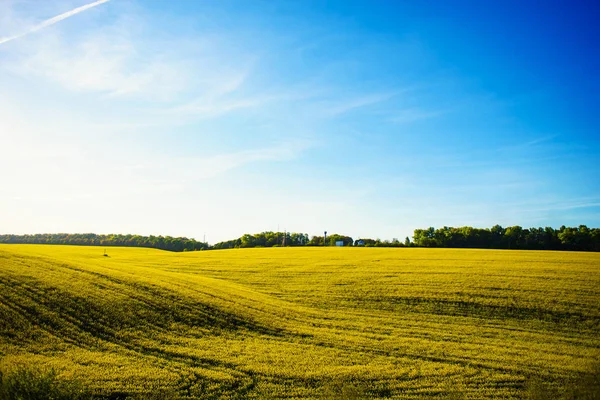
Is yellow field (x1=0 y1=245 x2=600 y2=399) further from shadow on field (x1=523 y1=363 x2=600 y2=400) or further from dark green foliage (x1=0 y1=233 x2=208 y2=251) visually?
dark green foliage (x1=0 y1=233 x2=208 y2=251)

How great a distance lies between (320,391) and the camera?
37.6ft

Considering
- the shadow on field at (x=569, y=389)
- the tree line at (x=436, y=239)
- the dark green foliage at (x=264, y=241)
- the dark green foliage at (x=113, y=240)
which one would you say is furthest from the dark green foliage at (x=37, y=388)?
the dark green foliage at (x=113, y=240)

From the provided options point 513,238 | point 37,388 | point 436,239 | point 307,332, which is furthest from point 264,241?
point 37,388

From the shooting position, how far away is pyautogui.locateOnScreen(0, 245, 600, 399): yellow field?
12.1m

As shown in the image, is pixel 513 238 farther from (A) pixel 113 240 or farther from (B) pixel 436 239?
(A) pixel 113 240

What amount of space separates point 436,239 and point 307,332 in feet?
231

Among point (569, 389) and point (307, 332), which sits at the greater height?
point (569, 389)

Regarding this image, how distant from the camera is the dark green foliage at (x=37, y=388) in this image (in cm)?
1038

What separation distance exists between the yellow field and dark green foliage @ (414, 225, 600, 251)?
43187 millimetres

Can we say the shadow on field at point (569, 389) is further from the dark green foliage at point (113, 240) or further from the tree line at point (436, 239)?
the dark green foliage at point (113, 240)

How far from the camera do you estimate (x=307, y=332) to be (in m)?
18.3

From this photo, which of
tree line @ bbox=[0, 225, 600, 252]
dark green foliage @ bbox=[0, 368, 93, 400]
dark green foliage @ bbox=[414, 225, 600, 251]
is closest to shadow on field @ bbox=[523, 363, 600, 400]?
dark green foliage @ bbox=[0, 368, 93, 400]

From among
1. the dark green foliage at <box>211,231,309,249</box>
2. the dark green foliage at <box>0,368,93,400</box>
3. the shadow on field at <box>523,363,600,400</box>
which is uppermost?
the dark green foliage at <box>211,231,309,249</box>

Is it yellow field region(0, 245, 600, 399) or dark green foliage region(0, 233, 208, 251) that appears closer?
yellow field region(0, 245, 600, 399)
